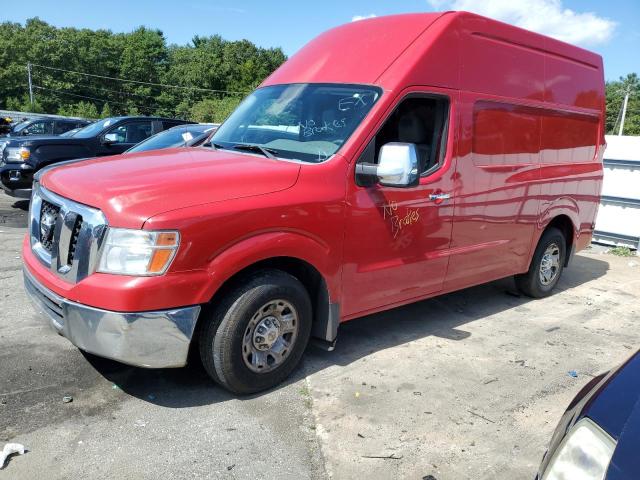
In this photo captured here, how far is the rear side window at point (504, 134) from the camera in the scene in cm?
471

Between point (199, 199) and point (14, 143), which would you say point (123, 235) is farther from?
point (14, 143)

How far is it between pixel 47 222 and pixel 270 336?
1.62 meters

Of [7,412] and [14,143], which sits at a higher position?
[14,143]

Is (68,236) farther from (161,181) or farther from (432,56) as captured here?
(432,56)

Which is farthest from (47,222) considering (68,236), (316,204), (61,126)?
(61,126)

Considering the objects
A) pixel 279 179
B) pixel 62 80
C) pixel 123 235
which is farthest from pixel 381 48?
pixel 62 80

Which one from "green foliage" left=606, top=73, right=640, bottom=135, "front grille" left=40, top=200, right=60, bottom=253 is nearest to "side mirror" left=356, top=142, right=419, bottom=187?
"front grille" left=40, top=200, right=60, bottom=253

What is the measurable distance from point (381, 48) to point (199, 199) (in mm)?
2079

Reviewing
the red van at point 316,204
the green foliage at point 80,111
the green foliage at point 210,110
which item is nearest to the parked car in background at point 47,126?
the red van at point 316,204

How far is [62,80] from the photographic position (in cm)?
6819

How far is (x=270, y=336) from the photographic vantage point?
11.6 ft

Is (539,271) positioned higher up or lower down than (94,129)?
lower down

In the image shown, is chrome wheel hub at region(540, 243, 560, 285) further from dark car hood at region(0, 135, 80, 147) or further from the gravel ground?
dark car hood at region(0, 135, 80, 147)

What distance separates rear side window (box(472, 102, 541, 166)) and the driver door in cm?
42
